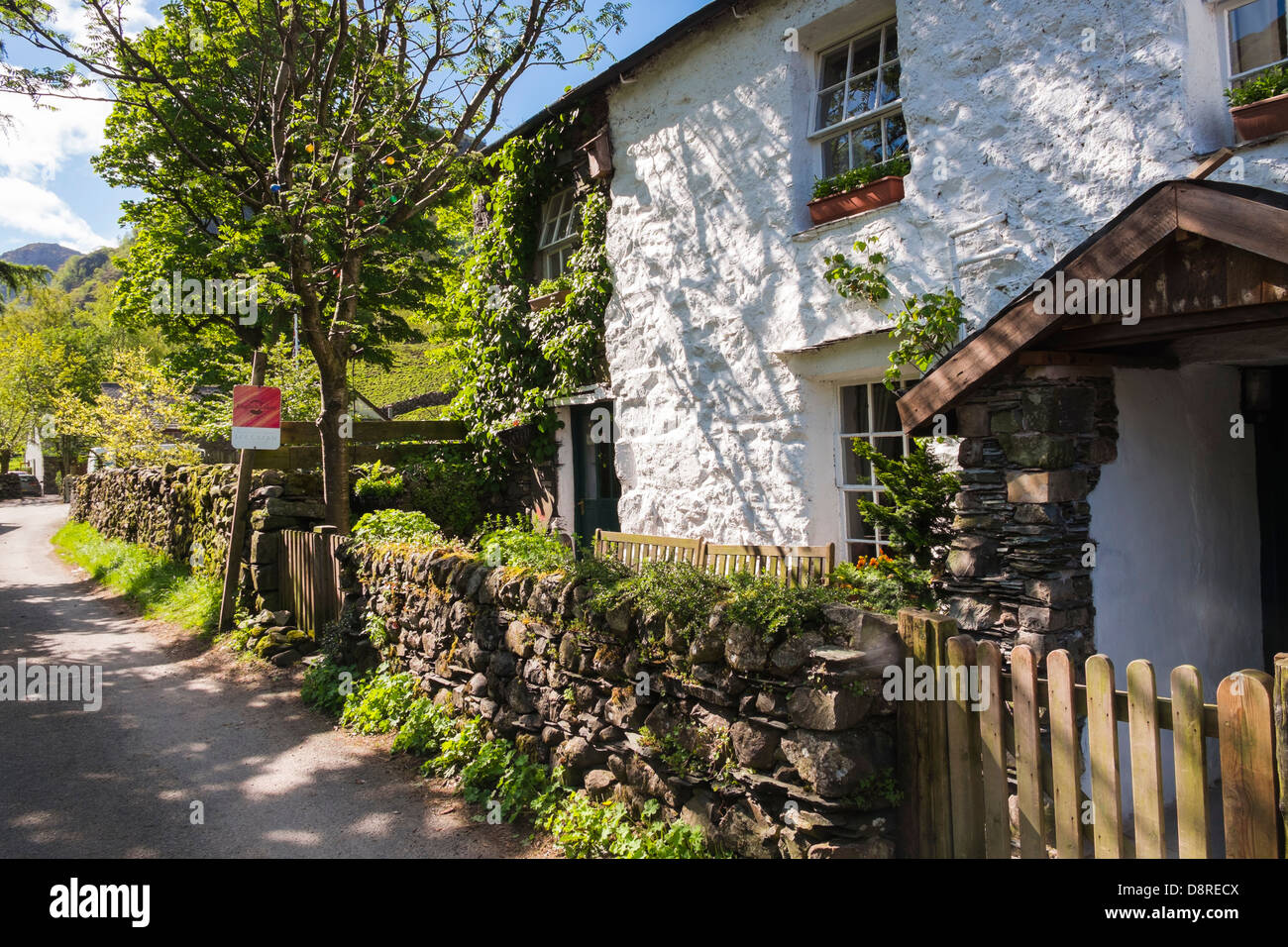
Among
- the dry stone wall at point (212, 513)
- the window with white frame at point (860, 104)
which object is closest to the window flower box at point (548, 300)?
the dry stone wall at point (212, 513)

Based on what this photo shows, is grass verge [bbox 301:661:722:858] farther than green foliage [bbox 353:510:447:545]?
No

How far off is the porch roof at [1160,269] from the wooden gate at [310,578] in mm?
6079

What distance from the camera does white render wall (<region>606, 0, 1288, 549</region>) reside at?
204 inches

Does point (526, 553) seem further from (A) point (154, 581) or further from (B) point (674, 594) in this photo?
(A) point (154, 581)

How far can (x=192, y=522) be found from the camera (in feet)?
40.0

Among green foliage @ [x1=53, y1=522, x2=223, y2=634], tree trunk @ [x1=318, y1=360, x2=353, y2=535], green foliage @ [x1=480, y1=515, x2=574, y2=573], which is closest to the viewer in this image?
green foliage @ [x1=480, y1=515, x2=574, y2=573]

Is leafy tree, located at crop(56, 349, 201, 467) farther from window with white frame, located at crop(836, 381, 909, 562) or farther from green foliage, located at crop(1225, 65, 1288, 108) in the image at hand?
green foliage, located at crop(1225, 65, 1288, 108)

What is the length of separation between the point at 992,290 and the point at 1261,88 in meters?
1.80

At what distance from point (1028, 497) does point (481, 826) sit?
3.68 metres

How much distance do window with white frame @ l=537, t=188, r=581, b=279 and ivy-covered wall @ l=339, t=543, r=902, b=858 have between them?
555 centimetres
